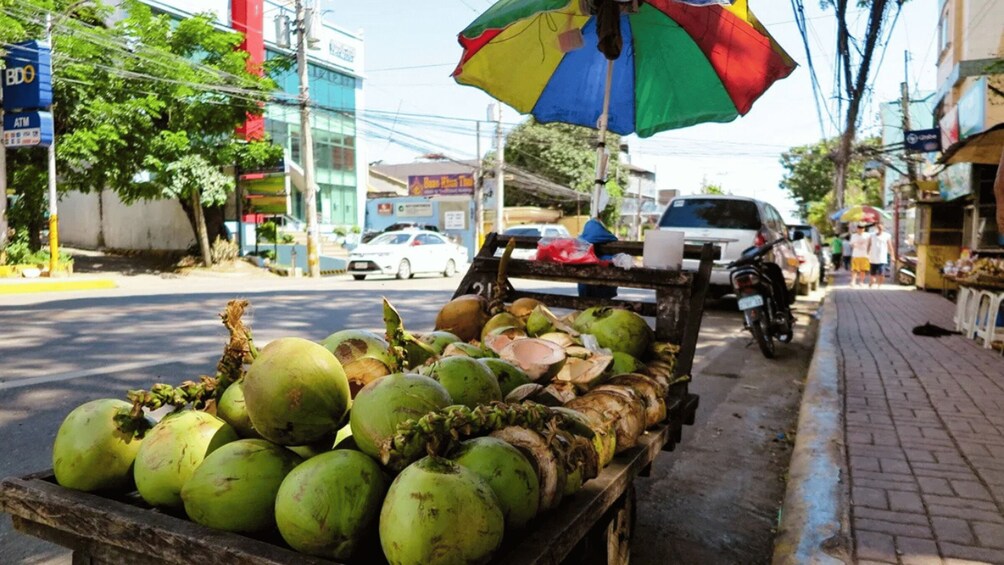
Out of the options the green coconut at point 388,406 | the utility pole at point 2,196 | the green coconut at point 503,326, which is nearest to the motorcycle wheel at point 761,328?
the green coconut at point 503,326

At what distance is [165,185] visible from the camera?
1892 cm

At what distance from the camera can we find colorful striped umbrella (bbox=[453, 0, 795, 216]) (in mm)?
4438

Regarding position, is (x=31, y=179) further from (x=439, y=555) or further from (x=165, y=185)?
(x=439, y=555)

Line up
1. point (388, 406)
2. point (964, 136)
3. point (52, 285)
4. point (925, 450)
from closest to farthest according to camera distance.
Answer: point (388, 406) < point (925, 450) < point (964, 136) < point (52, 285)

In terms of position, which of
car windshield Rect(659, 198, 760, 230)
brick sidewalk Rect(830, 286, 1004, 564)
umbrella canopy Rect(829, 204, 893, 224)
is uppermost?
umbrella canopy Rect(829, 204, 893, 224)

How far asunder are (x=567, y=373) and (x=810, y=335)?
8299 mm

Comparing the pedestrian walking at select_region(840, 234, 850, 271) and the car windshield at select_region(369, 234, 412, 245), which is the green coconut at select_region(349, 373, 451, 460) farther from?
the pedestrian walking at select_region(840, 234, 850, 271)

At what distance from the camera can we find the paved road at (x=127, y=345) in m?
3.96

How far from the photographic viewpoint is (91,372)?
5578 millimetres

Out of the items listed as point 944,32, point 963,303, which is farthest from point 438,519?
point 944,32

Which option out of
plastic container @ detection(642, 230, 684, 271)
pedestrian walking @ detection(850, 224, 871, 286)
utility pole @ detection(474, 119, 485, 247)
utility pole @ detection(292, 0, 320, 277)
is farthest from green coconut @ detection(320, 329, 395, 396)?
utility pole @ detection(474, 119, 485, 247)

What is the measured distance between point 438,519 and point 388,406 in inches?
12.7

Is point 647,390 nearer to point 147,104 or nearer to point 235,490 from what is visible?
point 235,490

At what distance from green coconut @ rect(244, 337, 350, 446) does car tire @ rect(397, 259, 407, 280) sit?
1885 cm
